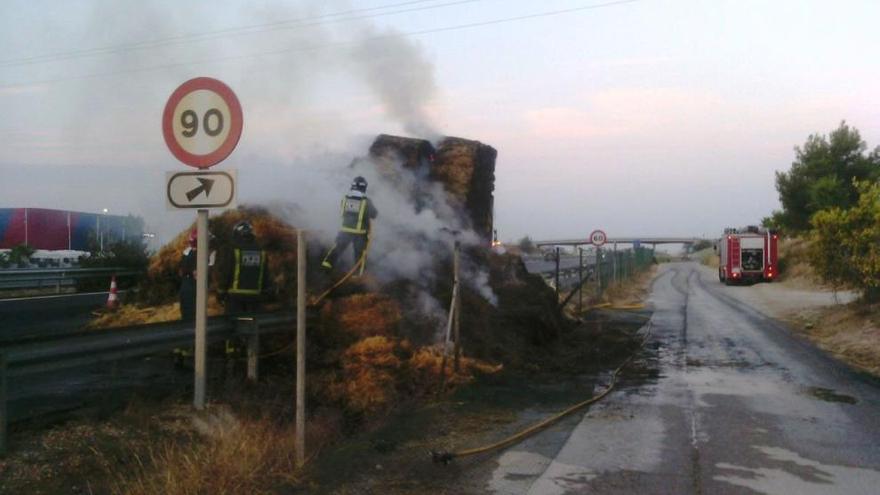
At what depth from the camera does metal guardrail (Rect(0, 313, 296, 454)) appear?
16.7 ft

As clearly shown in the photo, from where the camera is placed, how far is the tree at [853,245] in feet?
50.3

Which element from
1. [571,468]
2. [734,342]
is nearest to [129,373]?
[571,468]

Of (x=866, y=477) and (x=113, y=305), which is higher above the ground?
(x=113, y=305)

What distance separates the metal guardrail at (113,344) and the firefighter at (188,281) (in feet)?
4.99

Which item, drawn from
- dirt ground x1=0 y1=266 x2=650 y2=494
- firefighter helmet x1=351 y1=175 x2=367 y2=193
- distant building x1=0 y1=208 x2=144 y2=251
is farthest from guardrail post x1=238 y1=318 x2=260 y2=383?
distant building x1=0 y1=208 x2=144 y2=251

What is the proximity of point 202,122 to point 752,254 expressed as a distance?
39.1 meters

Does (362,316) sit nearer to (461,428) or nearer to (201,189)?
(461,428)

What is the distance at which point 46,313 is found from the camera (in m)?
16.0

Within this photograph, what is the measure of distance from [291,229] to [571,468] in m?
5.49

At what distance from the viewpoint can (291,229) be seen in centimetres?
1016

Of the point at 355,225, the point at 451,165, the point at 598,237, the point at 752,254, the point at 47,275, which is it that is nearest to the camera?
the point at 355,225

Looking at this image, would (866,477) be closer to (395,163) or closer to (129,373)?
(129,373)

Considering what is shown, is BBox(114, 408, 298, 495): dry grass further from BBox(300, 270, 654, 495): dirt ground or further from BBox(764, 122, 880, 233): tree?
BBox(764, 122, 880, 233): tree

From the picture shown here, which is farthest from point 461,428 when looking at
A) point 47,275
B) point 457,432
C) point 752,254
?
point 752,254
